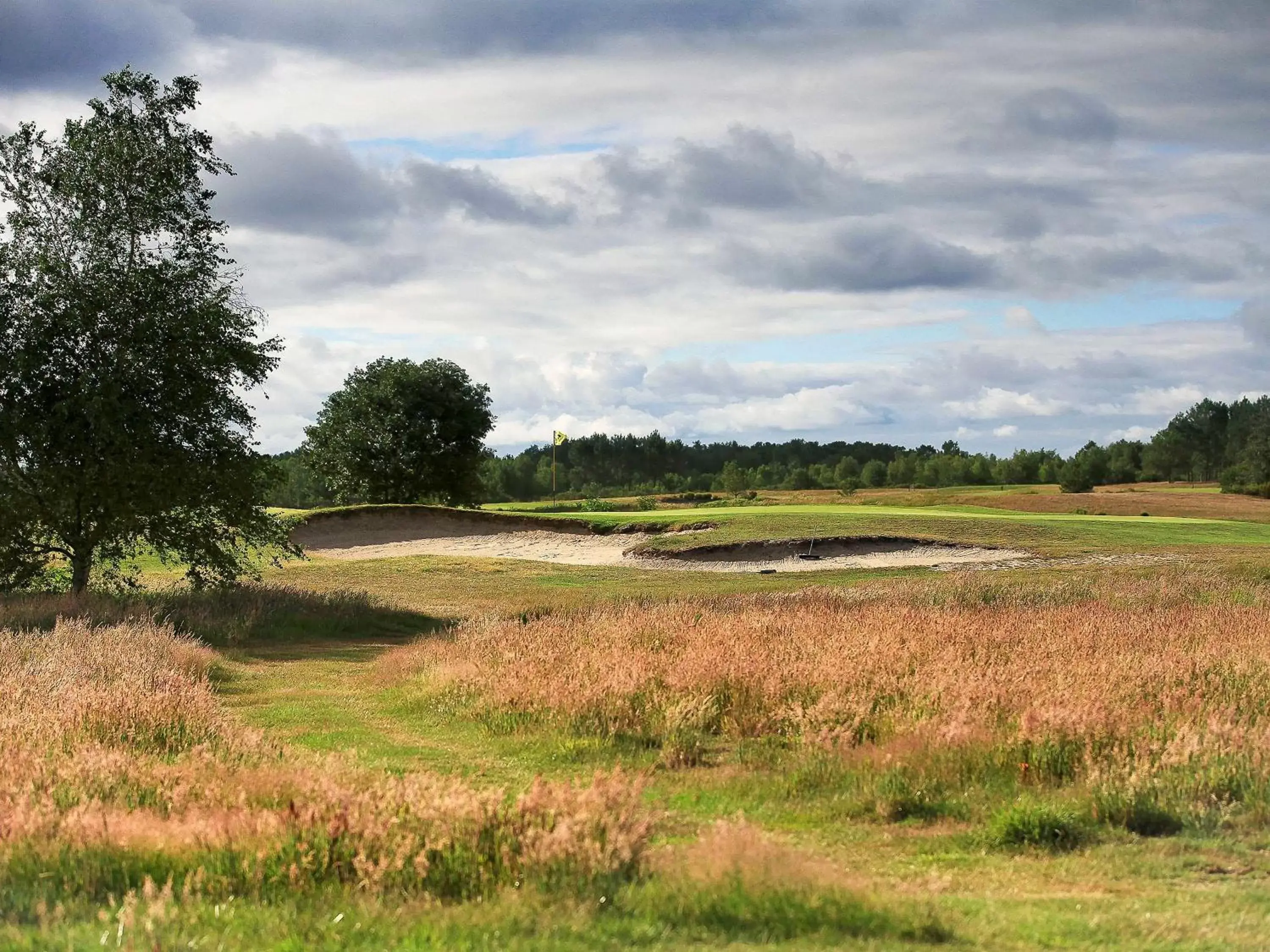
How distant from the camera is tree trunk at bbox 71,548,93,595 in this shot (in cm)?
2505

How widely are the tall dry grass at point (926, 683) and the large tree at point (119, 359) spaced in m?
9.58

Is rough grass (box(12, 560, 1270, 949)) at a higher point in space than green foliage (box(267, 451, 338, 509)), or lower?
lower

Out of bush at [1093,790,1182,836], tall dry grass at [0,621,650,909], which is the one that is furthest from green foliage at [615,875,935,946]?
bush at [1093,790,1182,836]

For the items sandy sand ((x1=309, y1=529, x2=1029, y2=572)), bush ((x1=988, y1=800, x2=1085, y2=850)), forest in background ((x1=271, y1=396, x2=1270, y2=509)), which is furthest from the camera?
forest in background ((x1=271, y1=396, x2=1270, y2=509))

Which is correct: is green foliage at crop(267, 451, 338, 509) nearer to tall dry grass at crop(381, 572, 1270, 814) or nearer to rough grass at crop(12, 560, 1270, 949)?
tall dry grass at crop(381, 572, 1270, 814)

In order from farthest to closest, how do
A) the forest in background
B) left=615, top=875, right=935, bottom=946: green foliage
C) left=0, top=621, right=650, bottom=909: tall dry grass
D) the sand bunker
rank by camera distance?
the forest in background → the sand bunker → left=0, top=621, right=650, bottom=909: tall dry grass → left=615, top=875, right=935, bottom=946: green foliage

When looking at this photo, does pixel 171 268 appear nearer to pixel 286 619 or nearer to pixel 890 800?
pixel 286 619

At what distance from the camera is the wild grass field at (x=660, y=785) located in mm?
5637

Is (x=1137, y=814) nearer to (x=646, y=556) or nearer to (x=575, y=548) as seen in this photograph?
(x=646, y=556)

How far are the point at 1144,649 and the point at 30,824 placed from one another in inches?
443

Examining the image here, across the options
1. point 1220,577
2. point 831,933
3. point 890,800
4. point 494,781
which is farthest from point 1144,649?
point 1220,577

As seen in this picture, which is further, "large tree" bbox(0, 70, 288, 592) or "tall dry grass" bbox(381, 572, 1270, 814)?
"large tree" bbox(0, 70, 288, 592)

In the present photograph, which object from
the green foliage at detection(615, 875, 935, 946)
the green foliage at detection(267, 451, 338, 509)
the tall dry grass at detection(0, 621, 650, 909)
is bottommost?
the green foliage at detection(615, 875, 935, 946)

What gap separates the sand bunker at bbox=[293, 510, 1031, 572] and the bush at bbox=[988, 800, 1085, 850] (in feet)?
85.8
